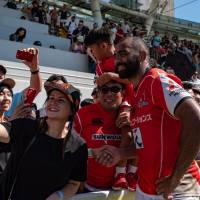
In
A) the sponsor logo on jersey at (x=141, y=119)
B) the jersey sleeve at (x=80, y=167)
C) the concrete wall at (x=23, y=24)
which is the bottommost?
the jersey sleeve at (x=80, y=167)

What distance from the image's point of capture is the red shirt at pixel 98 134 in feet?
10.3

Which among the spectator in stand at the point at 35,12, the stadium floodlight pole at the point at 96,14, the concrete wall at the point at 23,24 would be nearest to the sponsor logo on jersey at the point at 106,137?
the concrete wall at the point at 23,24

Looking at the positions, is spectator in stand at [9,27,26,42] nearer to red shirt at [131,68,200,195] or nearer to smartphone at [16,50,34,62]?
smartphone at [16,50,34,62]

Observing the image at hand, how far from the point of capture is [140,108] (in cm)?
239

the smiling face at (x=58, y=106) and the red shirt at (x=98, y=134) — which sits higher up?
the smiling face at (x=58, y=106)

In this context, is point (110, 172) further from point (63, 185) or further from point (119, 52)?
point (119, 52)

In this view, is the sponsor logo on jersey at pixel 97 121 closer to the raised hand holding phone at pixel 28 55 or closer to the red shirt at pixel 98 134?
the red shirt at pixel 98 134

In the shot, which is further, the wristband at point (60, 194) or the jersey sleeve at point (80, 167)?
the jersey sleeve at point (80, 167)

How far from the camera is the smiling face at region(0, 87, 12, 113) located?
339 centimetres

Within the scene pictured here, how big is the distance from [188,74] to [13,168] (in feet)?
9.57

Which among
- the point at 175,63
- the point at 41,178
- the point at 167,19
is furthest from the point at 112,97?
the point at 167,19

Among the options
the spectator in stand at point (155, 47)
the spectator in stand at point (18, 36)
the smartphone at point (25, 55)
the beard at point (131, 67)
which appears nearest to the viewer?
the beard at point (131, 67)

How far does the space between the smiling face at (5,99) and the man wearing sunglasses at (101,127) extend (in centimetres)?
64

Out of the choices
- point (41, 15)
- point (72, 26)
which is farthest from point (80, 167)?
point (72, 26)
